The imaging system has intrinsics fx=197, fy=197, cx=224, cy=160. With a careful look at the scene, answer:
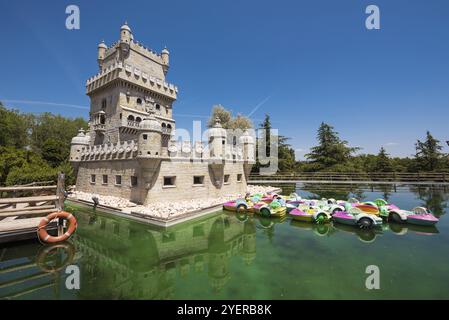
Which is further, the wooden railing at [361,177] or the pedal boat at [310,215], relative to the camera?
the wooden railing at [361,177]

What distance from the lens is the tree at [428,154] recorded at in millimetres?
34656

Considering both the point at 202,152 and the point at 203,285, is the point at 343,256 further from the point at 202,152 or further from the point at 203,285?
the point at 202,152

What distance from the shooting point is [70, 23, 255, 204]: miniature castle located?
14922 millimetres

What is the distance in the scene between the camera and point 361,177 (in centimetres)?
3184

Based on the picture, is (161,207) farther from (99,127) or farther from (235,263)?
(99,127)

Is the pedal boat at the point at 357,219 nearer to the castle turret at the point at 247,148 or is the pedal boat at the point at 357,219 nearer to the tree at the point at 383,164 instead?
the castle turret at the point at 247,148

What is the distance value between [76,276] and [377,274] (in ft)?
31.3

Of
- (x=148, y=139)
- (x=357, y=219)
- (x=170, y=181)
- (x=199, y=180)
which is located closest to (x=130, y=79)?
(x=148, y=139)

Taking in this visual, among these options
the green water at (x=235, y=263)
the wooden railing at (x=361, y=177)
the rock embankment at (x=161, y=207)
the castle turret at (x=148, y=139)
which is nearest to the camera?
the green water at (x=235, y=263)

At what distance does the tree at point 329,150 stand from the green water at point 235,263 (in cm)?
2625

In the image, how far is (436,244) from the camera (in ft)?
28.6

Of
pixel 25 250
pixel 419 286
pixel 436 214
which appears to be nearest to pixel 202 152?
pixel 25 250

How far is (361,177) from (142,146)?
33.4m

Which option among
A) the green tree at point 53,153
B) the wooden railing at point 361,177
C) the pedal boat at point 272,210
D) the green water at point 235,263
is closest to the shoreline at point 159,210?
the green water at point 235,263
